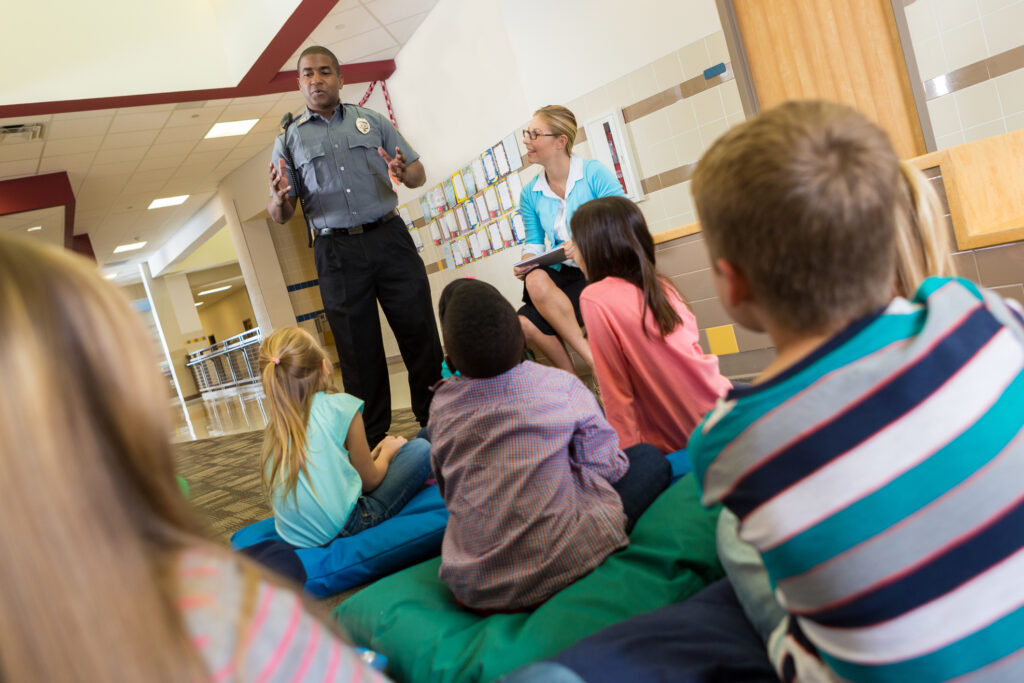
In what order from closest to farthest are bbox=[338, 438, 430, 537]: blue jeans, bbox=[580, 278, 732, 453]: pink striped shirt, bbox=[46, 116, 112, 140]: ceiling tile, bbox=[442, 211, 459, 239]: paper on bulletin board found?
bbox=[580, 278, 732, 453]: pink striped shirt, bbox=[338, 438, 430, 537]: blue jeans, bbox=[442, 211, 459, 239]: paper on bulletin board, bbox=[46, 116, 112, 140]: ceiling tile

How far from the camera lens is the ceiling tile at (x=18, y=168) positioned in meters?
6.32

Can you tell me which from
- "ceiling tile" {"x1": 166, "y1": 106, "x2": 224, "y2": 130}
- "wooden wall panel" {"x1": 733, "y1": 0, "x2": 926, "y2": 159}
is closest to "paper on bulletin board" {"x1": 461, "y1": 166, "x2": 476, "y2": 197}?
"wooden wall panel" {"x1": 733, "y1": 0, "x2": 926, "y2": 159}

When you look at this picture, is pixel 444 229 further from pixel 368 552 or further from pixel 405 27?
pixel 368 552

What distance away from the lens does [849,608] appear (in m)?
0.68

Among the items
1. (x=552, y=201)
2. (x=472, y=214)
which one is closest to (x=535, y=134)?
(x=552, y=201)

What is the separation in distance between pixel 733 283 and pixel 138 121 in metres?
6.55

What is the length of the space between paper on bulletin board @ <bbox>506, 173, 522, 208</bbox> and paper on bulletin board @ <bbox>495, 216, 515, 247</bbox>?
18 cm

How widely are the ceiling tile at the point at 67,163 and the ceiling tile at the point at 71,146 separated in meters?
0.12

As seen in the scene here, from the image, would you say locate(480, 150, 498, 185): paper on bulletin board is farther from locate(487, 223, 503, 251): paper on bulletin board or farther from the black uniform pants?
the black uniform pants

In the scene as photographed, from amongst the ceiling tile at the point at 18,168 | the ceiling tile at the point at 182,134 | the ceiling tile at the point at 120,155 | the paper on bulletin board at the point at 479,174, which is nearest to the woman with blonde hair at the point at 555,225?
the paper on bulletin board at the point at 479,174

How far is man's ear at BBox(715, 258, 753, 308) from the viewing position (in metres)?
0.77

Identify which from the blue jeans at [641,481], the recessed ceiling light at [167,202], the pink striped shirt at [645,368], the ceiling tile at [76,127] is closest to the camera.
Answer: the blue jeans at [641,481]

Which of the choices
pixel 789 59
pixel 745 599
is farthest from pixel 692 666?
pixel 789 59

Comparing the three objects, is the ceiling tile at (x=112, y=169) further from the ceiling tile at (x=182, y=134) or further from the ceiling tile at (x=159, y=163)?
the ceiling tile at (x=182, y=134)
